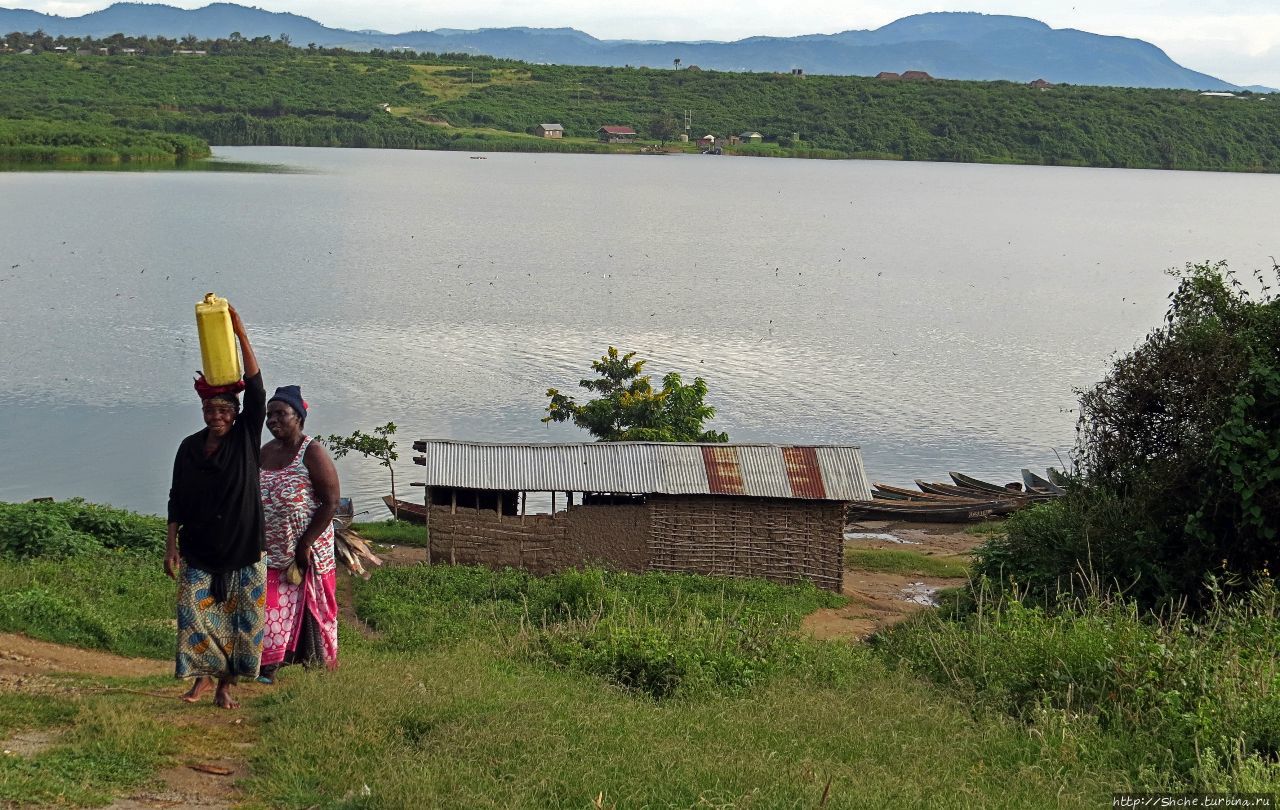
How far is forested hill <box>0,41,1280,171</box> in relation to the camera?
4892 inches

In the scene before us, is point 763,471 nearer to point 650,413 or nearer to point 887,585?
point 887,585

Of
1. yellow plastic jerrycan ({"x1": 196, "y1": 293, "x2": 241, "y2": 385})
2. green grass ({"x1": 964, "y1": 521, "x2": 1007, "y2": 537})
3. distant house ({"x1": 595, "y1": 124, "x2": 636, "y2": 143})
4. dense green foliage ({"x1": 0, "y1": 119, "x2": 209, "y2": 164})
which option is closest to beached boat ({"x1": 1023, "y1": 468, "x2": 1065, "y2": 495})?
green grass ({"x1": 964, "y1": 521, "x2": 1007, "y2": 537})

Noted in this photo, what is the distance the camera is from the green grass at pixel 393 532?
20.4 metres

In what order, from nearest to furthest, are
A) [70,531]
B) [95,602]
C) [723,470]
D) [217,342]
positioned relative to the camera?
1. [217,342]
2. [95,602]
3. [70,531]
4. [723,470]

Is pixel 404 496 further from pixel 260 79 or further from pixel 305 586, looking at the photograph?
pixel 260 79

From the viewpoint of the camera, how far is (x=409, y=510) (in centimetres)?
2222

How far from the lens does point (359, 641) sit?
1135 cm

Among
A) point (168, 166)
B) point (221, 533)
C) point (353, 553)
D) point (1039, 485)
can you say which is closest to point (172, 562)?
point (221, 533)

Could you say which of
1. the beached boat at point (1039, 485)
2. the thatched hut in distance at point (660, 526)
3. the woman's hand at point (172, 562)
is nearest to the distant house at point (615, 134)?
the beached boat at point (1039, 485)

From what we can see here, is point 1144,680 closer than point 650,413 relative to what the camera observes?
Yes

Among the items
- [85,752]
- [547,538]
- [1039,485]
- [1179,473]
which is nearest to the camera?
[85,752]

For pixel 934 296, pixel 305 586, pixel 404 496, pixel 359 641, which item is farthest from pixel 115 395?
pixel 934 296

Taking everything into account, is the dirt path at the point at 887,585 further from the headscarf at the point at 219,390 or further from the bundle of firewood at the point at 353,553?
the headscarf at the point at 219,390

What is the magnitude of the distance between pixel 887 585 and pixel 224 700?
13.4 m
